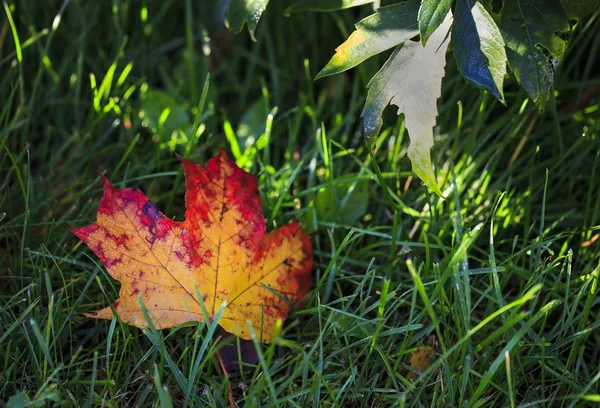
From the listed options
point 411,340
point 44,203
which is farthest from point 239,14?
point 411,340

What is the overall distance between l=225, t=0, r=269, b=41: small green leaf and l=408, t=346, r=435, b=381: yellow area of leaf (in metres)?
0.58

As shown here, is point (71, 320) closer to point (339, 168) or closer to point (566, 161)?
point (339, 168)

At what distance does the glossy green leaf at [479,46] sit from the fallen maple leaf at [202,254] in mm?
378

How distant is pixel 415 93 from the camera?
0.91 meters

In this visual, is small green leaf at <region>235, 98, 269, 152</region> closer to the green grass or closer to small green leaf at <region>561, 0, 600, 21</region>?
the green grass

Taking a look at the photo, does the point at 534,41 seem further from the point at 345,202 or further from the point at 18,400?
the point at 18,400

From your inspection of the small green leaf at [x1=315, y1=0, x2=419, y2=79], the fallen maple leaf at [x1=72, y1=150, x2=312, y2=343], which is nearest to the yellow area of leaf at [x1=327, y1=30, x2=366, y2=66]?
A: the small green leaf at [x1=315, y1=0, x2=419, y2=79]

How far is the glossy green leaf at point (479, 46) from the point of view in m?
0.86

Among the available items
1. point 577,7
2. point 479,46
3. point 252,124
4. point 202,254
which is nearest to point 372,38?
point 479,46

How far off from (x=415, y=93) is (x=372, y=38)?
A: 0.36 ft

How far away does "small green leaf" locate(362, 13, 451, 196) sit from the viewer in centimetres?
90

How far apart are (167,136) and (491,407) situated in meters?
0.89

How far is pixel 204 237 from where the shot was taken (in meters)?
0.98

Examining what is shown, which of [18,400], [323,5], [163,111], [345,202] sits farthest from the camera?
[163,111]
